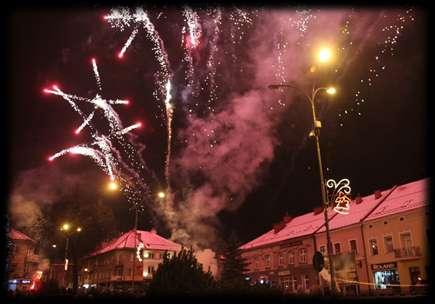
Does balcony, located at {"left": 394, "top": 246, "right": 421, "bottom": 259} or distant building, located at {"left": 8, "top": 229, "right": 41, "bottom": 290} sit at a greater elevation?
distant building, located at {"left": 8, "top": 229, "right": 41, "bottom": 290}

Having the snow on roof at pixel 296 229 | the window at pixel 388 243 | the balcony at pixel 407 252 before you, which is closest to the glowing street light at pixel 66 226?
the snow on roof at pixel 296 229

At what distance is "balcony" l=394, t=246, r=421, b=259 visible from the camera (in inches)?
1433

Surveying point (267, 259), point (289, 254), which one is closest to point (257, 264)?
point (267, 259)

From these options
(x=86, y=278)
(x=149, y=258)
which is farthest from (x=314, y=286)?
(x=86, y=278)

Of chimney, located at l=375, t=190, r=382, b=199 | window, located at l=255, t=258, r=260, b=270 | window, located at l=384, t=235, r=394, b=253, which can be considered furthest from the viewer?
window, located at l=255, t=258, r=260, b=270

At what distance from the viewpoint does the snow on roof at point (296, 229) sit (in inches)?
2063

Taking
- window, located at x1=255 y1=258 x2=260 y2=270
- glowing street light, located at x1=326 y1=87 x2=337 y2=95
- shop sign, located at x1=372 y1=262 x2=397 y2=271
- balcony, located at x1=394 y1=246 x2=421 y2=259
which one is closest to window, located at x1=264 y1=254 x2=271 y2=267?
window, located at x1=255 y1=258 x2=260 y2=270

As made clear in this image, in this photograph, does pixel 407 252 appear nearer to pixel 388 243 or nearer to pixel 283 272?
pixel 388 243

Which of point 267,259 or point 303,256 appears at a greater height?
point 267,259

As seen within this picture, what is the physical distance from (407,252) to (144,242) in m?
45.3

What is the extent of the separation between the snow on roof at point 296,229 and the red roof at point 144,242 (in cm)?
1548

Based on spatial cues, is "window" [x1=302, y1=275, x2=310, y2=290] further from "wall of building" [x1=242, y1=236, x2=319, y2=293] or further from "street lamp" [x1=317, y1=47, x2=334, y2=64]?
"street lamp" [x1=317, y1=47, x2=334, y2=64]

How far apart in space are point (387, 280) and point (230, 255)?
18878 mm

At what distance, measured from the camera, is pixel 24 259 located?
67062 millimetres
